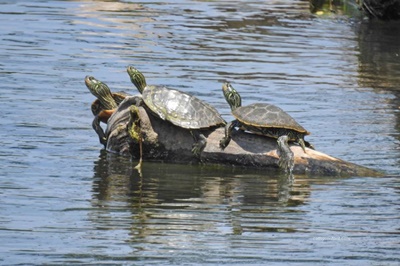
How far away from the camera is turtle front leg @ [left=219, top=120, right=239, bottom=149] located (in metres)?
10.7

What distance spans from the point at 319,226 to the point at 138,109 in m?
3.01

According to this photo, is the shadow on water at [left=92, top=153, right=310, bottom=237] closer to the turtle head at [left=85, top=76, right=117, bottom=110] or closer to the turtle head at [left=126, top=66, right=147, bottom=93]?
the turtle head at [left=85, top=76, right=117, bottom=110]

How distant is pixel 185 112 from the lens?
35.5 feet

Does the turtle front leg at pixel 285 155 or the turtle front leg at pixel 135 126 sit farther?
the turtle front leg at pixel 135 126

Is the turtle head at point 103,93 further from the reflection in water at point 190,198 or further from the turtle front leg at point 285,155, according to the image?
the turtle front leg at point 285,155

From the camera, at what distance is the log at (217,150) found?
34.7ft

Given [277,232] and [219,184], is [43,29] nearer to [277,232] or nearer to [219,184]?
[219,184]

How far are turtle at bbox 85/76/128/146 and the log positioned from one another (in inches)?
16.1

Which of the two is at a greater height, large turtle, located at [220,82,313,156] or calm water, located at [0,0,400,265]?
large turtle, located at [220,82,313,156]

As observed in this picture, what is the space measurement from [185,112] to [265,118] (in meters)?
0.77

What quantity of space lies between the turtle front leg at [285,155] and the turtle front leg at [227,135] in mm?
457

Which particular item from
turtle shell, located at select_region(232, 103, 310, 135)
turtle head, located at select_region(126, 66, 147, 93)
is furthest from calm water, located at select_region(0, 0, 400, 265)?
turtle head, located at select_region(126, 66, 147, 93)

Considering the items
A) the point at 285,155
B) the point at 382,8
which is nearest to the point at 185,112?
the point at 285,155

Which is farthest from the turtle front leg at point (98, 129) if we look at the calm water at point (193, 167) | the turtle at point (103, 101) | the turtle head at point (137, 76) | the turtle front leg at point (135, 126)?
the turtle front leg at point (135, 126)
